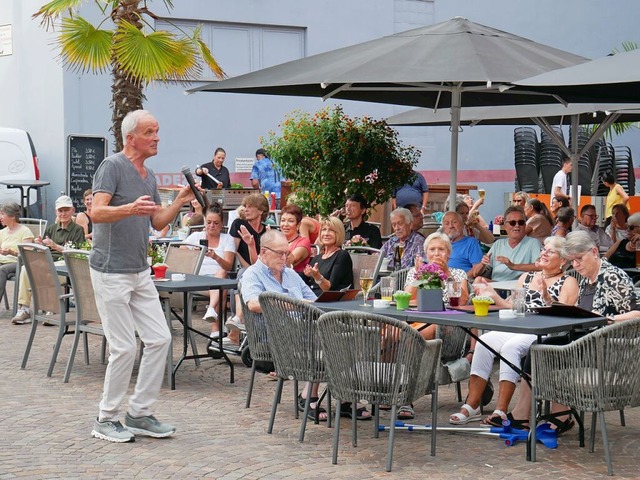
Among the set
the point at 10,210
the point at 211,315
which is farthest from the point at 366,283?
the point at 10,210

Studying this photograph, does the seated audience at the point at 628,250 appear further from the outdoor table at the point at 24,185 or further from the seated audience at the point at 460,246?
the outdoor table at the point at 24,185

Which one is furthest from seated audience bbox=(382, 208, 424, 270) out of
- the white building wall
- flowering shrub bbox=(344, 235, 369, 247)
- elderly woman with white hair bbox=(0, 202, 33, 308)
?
the white building wall

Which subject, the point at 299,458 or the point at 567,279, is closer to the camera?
the point at 299,458

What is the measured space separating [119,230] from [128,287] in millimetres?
347

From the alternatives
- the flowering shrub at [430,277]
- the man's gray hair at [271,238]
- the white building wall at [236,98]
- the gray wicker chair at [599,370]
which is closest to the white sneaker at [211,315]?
the man's gray hair at [271,238]

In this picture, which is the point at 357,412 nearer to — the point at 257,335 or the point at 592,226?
the point at 257,335

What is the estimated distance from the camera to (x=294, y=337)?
6.94 m

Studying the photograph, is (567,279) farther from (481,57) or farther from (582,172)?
(582,172)

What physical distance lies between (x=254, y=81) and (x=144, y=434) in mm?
4024

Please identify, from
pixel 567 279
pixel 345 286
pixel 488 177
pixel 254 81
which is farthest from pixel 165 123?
pixel 567 279

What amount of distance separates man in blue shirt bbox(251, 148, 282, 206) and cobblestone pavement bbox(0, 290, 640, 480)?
12.0 m

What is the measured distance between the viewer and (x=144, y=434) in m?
6.91

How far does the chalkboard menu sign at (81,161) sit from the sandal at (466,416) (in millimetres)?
13282

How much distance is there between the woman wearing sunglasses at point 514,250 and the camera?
1004 centimetres
